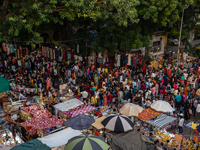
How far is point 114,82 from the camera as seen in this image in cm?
1638

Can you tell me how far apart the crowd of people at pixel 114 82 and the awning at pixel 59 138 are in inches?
152

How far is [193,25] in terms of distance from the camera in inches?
894

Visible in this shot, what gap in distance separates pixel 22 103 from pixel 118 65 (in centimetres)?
1045

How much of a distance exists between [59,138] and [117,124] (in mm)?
2542

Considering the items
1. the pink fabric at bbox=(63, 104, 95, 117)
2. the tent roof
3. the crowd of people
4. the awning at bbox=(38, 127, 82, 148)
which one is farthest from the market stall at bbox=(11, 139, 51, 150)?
the crowd of people

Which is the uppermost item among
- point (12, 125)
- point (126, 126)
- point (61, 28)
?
point (61, 28)

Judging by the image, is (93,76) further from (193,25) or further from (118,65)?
(193,25)

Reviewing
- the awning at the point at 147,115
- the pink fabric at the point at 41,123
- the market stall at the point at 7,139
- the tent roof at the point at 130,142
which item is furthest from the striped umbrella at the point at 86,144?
the awning at the point at 147,115

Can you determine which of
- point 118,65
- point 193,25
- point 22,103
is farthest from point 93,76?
point 193,25

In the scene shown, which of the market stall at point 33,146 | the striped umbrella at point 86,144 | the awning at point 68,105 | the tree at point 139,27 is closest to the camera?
the striped umbrella at point 86,144

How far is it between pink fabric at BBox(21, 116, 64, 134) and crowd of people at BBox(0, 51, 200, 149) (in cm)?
381

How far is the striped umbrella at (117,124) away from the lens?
375 inches

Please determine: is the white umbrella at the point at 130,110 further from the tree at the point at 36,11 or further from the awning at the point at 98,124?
the tree at the point at 36,11

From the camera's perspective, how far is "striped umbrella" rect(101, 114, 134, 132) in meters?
9.52
